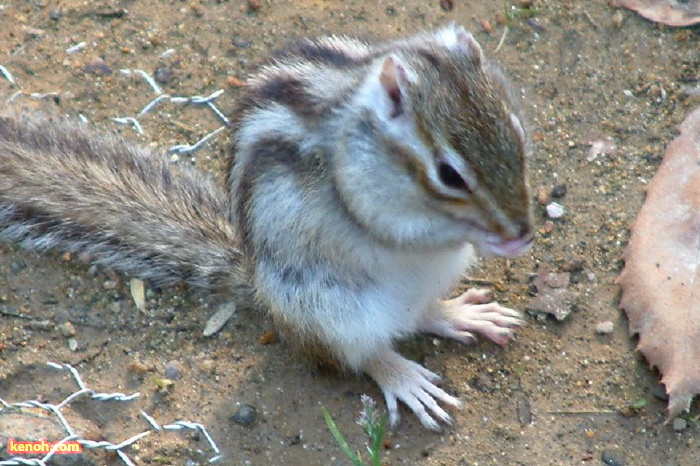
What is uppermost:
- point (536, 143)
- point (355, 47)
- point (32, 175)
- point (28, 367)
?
point (355, 47)

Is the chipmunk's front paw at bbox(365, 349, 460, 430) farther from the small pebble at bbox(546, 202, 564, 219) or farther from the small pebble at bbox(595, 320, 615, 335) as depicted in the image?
the small pebble at bbox(546, 202, 564, 219)

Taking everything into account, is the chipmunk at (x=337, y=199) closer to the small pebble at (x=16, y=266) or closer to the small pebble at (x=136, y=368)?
the small pebble at (x=16, y=266)

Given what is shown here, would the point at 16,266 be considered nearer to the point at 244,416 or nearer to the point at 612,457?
the point at 244,416

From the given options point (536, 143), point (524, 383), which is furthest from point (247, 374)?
point (536, 143)

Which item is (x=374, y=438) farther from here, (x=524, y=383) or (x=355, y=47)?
(x=355, y=47)

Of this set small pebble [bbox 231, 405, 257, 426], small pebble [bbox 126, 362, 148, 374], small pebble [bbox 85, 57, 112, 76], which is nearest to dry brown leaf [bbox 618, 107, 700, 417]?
small pebble [bbox 231, 405, 257, 426]

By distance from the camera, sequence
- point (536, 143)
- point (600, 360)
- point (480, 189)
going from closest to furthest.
A: point (480, 189), point (600, 360), point (536, 143)

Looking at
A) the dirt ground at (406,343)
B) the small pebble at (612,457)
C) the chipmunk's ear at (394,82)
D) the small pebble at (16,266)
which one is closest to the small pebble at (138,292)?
the dirt ground at (406,343)
